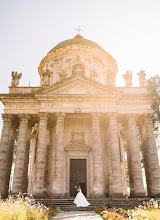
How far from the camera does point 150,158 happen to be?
20641 millimetres

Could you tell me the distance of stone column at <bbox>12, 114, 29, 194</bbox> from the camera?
1965 cm

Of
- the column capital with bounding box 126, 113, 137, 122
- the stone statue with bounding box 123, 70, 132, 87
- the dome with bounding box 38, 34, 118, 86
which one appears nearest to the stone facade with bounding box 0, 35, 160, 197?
the column capital with bounding box 126, 113, 137, 122

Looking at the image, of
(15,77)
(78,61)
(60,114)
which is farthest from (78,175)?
(78,61)

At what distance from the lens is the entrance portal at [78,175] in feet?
70.0

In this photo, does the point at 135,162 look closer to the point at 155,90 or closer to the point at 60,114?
the point at 60,114

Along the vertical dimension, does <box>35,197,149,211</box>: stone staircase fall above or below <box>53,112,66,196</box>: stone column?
below

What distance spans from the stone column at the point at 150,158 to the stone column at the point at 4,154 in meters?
14.5

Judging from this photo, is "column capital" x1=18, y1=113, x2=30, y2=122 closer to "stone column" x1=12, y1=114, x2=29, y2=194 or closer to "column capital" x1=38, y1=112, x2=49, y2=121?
"stone column" x1=12, y1=114, x2=29, y2=194

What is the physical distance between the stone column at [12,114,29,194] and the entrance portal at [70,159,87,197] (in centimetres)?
515

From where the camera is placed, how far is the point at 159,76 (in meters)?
31.8

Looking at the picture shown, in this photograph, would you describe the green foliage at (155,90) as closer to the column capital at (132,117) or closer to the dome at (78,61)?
the dome at (78,61)

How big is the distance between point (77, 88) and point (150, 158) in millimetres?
10556

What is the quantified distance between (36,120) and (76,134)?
4.94 meters

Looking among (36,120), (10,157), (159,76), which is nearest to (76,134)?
(36,120)
